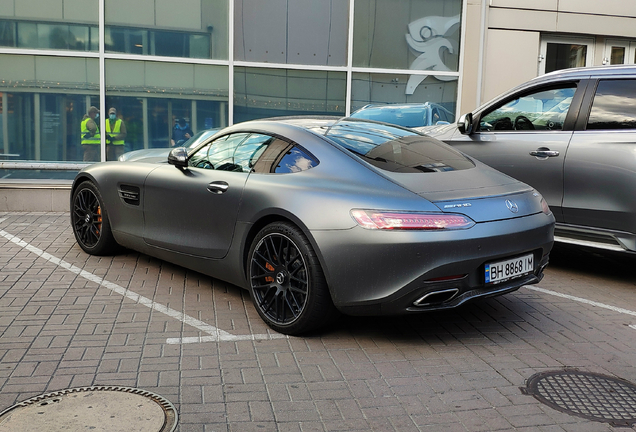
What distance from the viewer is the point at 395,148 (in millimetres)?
4812

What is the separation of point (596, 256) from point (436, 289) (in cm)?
422

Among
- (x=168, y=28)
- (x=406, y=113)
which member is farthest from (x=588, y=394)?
(x=168, y=28)

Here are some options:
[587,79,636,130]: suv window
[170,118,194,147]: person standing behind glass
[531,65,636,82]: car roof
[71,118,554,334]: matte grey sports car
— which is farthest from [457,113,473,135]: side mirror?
[170,118,194,147]: person standing behind glass

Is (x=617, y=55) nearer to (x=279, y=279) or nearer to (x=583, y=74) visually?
(x=583, y=74)

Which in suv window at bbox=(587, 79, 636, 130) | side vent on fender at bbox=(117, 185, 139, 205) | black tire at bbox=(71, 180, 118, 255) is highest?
suv window at bbox=(587, 79, 636, 130)

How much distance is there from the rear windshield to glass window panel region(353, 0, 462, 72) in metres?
7.19

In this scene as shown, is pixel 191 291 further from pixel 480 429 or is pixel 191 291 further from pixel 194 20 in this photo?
pixel 194 20

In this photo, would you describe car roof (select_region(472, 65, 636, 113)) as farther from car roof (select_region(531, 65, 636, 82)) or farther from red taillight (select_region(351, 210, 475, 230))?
red taillight (select_region(351, 210, 475, 230))

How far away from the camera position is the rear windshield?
4578mm

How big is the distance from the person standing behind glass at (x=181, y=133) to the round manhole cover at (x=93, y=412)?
8260 mm

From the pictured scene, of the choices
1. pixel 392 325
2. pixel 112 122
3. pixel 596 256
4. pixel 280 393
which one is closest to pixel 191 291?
pixel 392 325

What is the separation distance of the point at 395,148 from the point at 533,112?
2.56m

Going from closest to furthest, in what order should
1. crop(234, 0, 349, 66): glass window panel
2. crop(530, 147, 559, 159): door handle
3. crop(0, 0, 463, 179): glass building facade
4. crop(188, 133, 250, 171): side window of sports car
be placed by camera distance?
crop(188, 133, 250, 171): side window of sports car
crop(530, 147, 559, 159): door handle
crop(0, 0, 463, 179): glass building facade
crop(234, 0, 349, 66): glass window panel

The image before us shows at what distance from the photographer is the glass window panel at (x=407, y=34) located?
1208 cm
